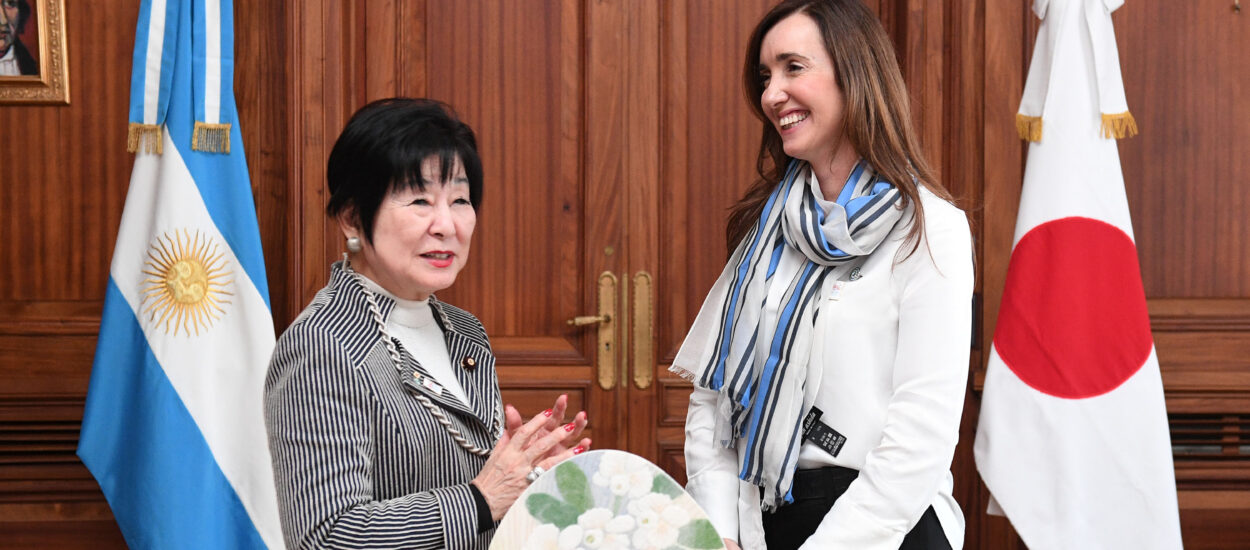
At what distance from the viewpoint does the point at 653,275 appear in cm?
307

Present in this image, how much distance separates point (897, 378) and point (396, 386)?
0.69 metres

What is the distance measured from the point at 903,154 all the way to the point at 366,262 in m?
0.80

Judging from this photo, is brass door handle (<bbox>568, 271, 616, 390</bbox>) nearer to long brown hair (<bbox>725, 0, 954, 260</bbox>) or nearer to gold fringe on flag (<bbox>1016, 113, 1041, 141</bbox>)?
gold fringe on flag (<bbox>1016, 113, 1041, 141</bbox>)

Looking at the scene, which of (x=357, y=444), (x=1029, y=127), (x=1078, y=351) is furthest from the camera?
(x=1029, y=127)

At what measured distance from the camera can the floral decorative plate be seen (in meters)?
1.25

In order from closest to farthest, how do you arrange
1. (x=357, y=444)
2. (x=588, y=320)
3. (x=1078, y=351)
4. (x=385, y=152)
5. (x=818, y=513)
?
(x=357, y=444) → (x=385, y=152) → (x=818, y=513) → (x=1078, y=351) → (x=588, y=320)

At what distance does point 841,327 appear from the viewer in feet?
4.95

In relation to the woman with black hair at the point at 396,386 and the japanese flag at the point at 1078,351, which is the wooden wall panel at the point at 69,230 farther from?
the japanese flag at the point at 1078,351

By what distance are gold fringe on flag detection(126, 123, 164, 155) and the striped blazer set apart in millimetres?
1513

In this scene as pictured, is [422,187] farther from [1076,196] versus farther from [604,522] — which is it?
[1076,196]

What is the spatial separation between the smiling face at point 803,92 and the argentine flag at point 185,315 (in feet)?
5.25

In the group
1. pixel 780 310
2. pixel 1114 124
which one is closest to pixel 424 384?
pixel 780 310

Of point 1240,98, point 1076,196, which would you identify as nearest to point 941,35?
point 1076,196

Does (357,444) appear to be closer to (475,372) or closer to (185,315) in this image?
(475,372)
